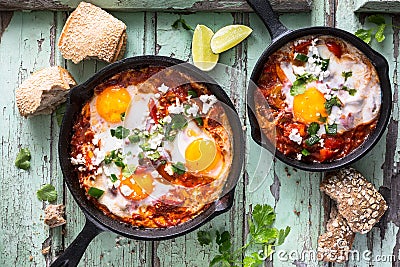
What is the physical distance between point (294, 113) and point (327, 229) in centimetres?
51

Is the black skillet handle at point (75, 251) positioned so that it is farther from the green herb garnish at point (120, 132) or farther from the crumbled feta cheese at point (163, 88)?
the crumbled feta cheese at point (163, 88)

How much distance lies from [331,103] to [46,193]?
124 centimetres

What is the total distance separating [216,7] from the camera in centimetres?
288

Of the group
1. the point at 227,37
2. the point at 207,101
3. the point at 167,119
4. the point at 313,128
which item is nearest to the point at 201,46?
the point at 227,37

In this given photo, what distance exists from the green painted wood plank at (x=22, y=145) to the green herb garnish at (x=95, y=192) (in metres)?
0.27

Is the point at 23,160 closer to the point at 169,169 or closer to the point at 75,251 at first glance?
the point at 75,251

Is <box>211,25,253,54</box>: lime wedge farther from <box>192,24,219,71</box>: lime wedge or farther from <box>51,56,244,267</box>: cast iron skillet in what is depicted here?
<box>51,56,244,267</box>: cast iron skillet

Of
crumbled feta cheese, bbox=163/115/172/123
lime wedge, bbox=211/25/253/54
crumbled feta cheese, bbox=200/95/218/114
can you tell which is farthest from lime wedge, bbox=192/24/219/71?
crumbled feta cheese, bbox=163/115/172/123

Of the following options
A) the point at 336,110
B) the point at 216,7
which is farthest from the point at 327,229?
the point at 216,7

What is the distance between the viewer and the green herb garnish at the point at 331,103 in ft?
9.08

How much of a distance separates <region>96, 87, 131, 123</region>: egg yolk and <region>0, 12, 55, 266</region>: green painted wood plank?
31 cm

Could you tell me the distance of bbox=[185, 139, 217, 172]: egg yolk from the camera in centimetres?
274

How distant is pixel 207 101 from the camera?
2.78m

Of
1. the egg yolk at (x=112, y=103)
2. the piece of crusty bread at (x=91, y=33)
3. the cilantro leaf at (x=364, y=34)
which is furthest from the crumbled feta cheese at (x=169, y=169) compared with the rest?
the cilantro leaf at (x=364, y=34)
